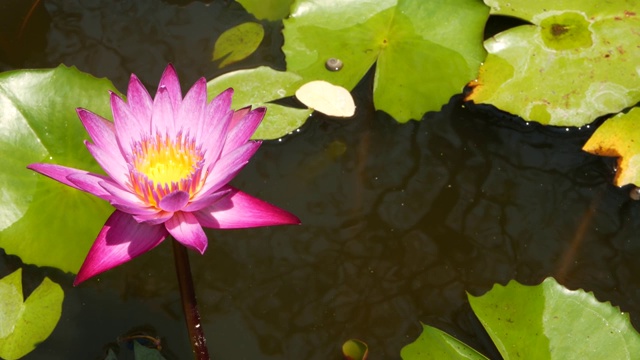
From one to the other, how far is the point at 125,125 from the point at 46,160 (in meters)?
0.56

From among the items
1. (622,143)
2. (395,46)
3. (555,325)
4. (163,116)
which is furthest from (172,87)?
(622,143)

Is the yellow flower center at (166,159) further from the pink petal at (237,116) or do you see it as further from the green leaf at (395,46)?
the green leaf at (395,46)

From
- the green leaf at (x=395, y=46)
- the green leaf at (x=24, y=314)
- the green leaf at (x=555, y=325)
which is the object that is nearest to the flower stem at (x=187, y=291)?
the green leaf at (x=24, y=314)

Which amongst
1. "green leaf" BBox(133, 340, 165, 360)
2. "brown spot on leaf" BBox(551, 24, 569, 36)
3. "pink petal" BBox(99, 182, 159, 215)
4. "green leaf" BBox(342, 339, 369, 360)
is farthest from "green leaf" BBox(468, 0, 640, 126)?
"green leaf" BBox(133, 340, 165, 360)

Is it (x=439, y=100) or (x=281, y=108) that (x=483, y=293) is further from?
(x=281, y=108)

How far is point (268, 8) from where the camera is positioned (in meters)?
3.12

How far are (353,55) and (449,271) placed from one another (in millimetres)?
982

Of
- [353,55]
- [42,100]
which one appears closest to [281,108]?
[353,55]

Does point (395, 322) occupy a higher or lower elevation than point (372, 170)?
lower

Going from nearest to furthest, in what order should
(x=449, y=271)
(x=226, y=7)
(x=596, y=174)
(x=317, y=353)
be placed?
1. (x=317, y=353)
2. (x=449, y=271)
3. (x=596, y=174)
4. (x=226, y=7)

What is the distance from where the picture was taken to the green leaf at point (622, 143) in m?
2.64

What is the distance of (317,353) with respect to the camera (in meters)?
2.42

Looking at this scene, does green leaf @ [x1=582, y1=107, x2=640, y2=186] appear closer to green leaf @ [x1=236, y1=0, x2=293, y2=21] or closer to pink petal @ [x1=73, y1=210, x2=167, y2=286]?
green leaf @ [x1=236, y1=0, x2=293, y2=21]

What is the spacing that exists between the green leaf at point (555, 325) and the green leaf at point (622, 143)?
643 millimetres
